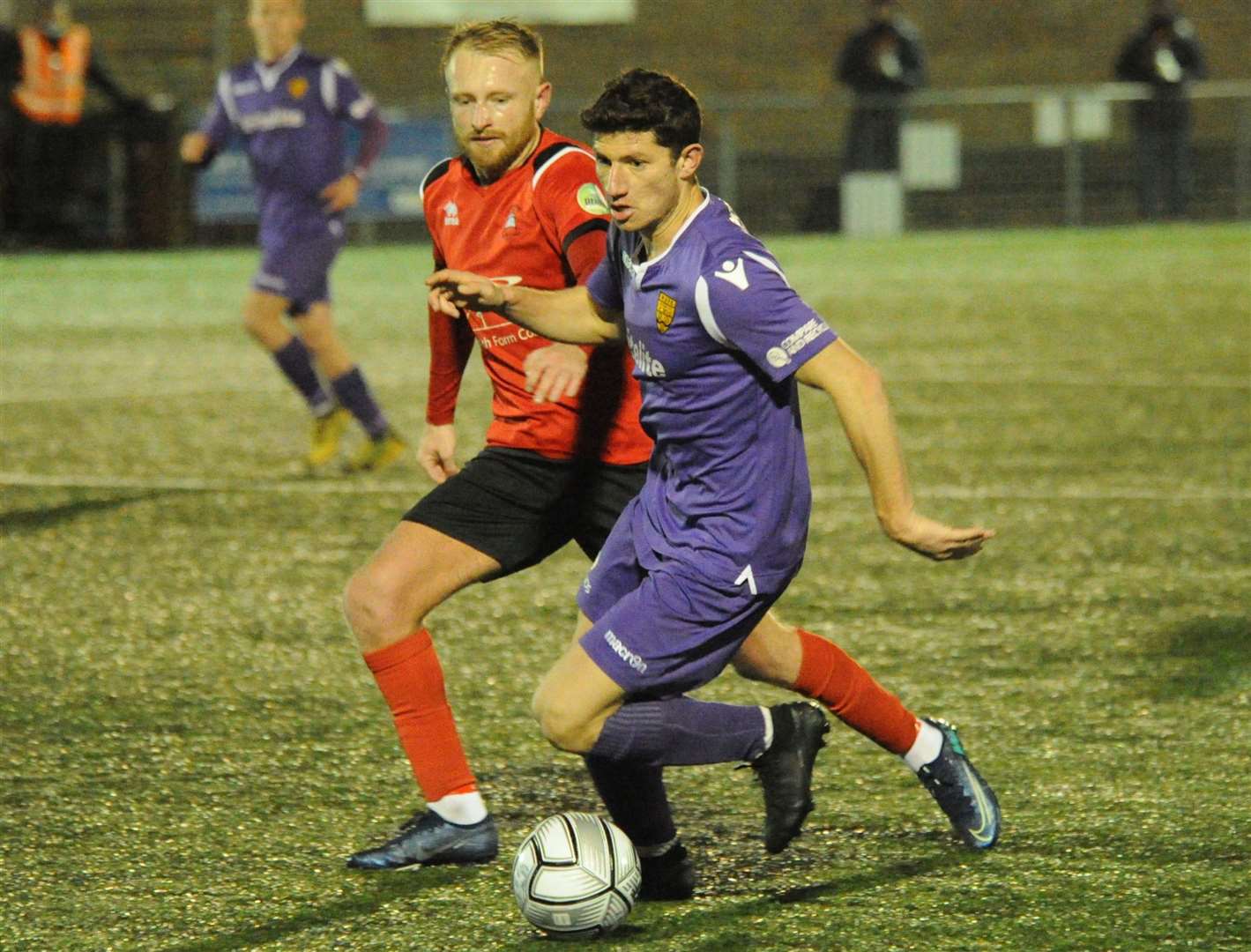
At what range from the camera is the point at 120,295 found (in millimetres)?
17844

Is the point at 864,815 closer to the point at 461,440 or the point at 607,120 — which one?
the point at 607,120

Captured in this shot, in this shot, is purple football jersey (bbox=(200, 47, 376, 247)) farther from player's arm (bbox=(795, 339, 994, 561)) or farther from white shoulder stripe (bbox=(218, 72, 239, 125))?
player's arm (bbox=(795, 339, 994, 561))

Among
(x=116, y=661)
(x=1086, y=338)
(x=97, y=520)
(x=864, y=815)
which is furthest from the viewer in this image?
(x=1086, y=338)

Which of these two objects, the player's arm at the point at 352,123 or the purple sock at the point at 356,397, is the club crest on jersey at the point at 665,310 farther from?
the player's arm at the point at 352,123

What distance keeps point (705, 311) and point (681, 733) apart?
801mm

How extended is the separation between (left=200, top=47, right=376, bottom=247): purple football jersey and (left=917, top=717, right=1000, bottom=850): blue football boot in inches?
231

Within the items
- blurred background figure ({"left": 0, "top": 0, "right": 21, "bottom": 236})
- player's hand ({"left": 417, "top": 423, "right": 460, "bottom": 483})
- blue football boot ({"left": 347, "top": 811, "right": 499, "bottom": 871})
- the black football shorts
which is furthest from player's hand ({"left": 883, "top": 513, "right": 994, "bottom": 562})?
blurred background figure ({"left": 0, "top": 0, "right": 21, "bottom": 236})

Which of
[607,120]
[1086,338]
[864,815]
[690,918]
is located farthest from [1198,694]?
[1086,338]

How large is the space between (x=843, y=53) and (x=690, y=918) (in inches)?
814

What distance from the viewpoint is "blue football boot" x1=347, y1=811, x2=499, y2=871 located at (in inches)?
165

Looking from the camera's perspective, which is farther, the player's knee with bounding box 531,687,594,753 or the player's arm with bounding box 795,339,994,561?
the player's knee with bounding box 531,687,594,753

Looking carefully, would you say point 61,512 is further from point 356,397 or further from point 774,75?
point 774,75

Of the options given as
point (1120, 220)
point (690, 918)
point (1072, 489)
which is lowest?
point (1120, 220)

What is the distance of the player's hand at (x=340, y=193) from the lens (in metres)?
9.48
